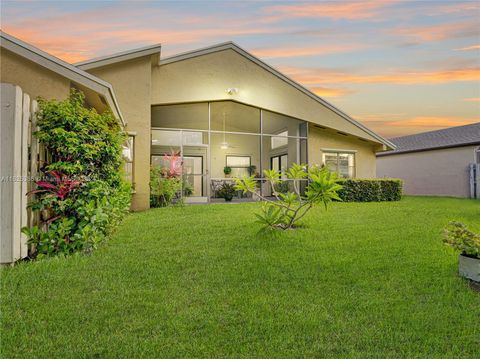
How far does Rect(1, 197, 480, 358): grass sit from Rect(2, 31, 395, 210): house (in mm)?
6612

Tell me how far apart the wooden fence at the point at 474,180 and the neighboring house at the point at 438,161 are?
0.59 ft

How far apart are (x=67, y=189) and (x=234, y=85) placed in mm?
9666

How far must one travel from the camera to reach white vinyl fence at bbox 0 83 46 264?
3650 millimetres

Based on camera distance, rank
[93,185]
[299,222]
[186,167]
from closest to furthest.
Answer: [93,185]
[299,222]
[186,167]

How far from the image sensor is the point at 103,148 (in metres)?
5.17

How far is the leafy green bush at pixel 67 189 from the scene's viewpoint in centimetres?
422

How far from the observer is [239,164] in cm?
1548

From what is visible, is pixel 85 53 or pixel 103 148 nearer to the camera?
pixel 103 148

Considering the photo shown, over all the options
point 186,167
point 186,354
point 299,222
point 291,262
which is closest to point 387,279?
point 291,262

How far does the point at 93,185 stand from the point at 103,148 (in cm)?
79

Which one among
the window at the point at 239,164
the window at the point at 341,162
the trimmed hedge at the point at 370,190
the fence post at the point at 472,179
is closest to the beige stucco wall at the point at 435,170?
the fence post at the point at 472,179

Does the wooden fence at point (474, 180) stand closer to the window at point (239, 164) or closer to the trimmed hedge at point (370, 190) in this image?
the trimmed hedge at point (370, 190)

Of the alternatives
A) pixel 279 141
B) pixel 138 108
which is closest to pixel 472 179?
pixel 279 141

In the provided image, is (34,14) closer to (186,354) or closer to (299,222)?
(299,222)
